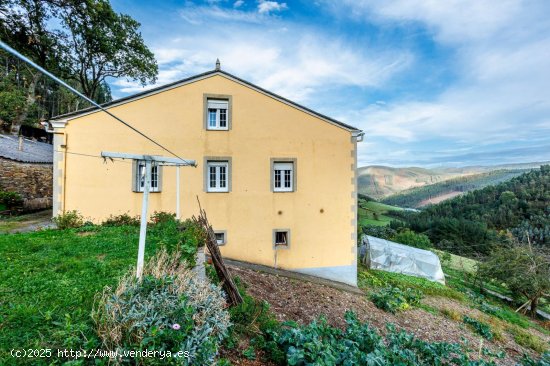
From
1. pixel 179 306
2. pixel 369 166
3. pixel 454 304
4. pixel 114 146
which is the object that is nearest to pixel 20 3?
pixel 114 146

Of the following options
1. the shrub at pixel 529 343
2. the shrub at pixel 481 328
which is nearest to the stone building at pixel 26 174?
the shrub at pixel 481 328

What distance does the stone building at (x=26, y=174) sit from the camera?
44.6ft

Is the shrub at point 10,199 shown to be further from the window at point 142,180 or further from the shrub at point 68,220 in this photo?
the window at point 142,180

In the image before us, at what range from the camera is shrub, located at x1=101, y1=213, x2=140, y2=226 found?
31.3 ft

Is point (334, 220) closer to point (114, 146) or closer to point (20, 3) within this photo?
point (114, 146)

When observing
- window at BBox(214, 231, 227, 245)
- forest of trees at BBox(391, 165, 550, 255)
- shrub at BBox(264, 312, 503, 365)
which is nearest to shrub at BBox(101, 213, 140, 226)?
window at BBox(214, 231, 227, 245)

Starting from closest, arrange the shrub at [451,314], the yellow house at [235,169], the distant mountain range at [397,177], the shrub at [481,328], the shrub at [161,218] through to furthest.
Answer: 1. the shrub at [161,218]
2. the shrub at [481,328]
3. the yellow house at [235,169]
4. the shrub at [451,314]
5. the distant mountain range at [397,177]

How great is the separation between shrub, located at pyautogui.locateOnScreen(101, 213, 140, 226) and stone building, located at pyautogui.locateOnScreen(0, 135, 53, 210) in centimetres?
727

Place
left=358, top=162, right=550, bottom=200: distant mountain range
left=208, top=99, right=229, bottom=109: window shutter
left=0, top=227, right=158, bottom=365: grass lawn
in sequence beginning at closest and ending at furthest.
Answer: left=0, top=227, right=158, bottom=365: grass lawn → left=208, top=99, right=229, bottom=109: window shutter → left=358, top=162, right=550, bottom=200: distant mountain range

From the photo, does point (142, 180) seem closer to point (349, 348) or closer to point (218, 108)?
point (218, 108)

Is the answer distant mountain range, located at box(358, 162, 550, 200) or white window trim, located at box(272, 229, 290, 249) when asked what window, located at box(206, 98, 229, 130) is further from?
distant mountain range, located at box(358, 162, 550, 200)

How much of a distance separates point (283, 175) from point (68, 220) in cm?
814

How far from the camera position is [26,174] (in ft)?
47.9

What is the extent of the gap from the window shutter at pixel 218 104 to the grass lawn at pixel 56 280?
18.8 ft
